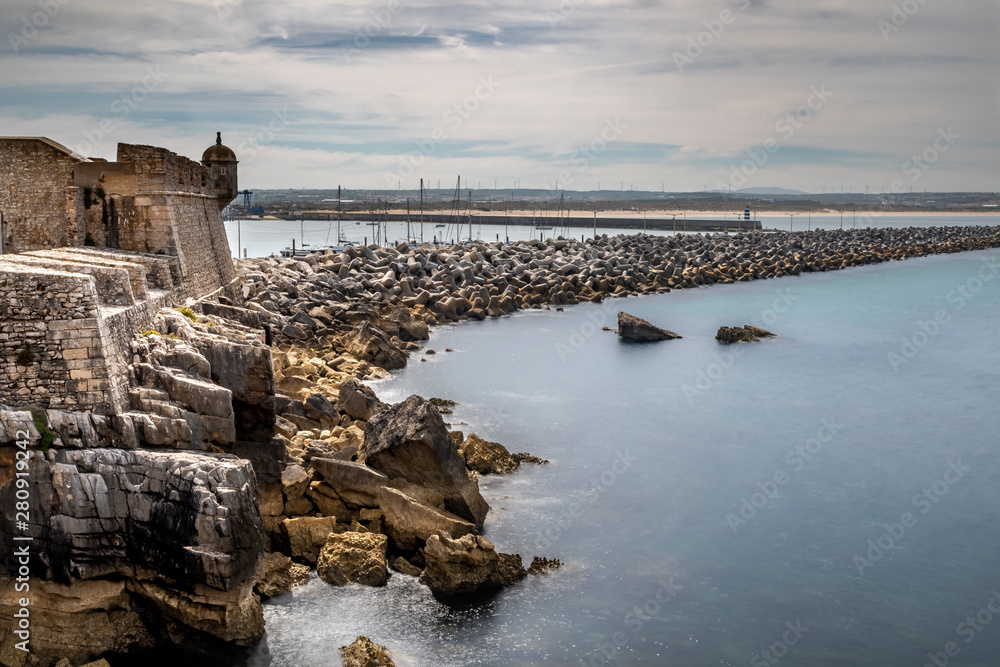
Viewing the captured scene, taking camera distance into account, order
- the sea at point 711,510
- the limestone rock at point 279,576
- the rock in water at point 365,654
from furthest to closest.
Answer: the limestone rock at point 279,576, the sea at point 711,510, the rock in water at point 365,654

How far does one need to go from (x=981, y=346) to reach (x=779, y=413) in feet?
56.6

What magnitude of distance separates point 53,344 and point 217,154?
14715 mm

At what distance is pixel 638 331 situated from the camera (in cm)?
3494

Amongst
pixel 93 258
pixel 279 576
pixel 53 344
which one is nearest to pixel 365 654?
pixel 279 576

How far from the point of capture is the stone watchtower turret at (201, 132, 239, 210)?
2448 cm

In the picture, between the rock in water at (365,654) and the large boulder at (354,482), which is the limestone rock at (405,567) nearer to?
the large boulder at (354,482)

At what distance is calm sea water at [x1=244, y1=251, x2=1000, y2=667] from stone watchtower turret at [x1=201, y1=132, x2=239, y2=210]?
279 inches

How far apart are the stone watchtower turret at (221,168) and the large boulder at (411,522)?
13979 mm

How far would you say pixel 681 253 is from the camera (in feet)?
198

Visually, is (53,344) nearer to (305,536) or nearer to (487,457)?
(305,536)

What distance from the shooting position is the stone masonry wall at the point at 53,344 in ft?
35.4

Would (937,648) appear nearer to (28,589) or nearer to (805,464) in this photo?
(805,464)

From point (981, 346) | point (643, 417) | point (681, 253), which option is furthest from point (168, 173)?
point (681, 253)

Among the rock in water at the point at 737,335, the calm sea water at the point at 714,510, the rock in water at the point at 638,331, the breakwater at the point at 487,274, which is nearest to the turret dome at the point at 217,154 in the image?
the breakwater at the point at 487,274
